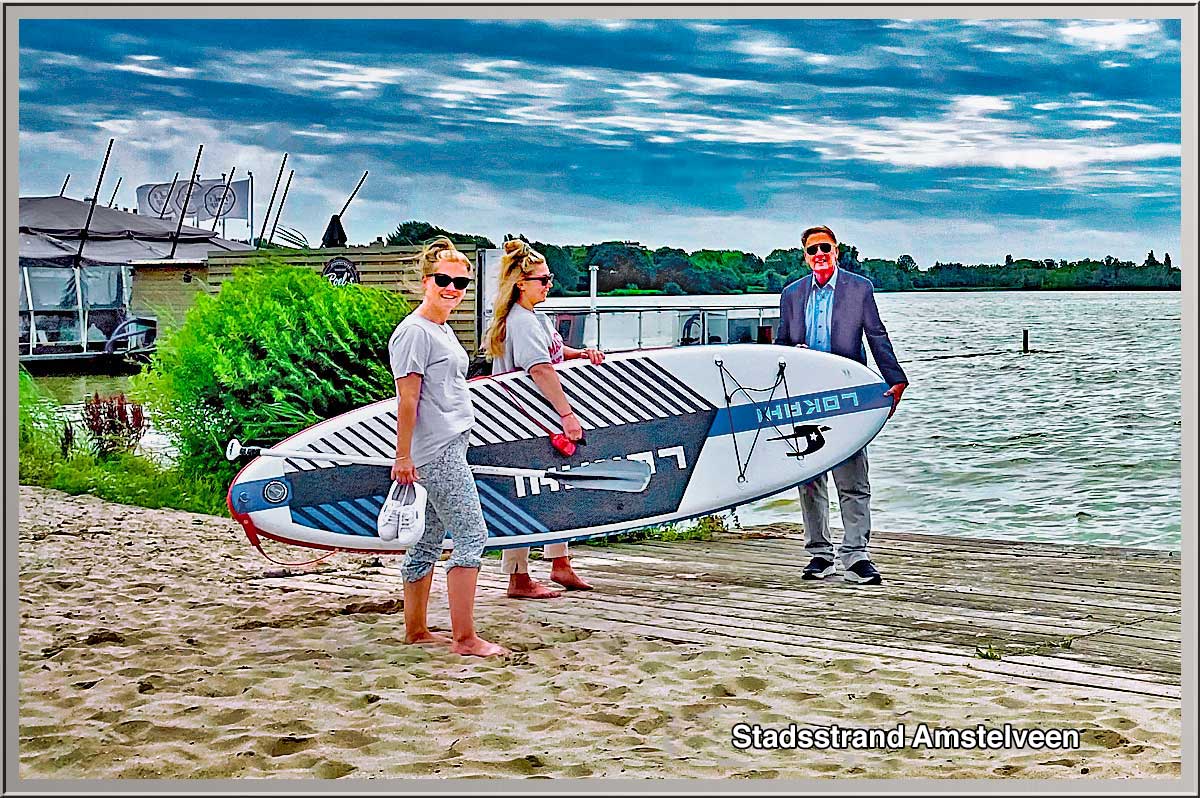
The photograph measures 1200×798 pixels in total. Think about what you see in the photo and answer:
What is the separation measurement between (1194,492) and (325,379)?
11.0 ft

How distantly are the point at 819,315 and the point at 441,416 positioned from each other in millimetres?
1419

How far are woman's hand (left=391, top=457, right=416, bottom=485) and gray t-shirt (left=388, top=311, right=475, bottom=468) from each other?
31 mm

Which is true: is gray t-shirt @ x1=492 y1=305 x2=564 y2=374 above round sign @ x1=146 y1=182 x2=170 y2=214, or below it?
below

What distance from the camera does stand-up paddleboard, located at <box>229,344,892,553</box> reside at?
4820 mm

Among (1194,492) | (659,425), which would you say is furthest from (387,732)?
(1194,492)

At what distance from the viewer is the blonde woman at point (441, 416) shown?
172 inches

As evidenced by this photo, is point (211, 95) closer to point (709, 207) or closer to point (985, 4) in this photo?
point (709, 207)

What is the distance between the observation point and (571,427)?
495 cm

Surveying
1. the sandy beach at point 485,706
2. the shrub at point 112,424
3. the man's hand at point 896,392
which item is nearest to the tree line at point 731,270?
the man's hand at point 896,392

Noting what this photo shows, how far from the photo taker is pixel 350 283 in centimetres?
556

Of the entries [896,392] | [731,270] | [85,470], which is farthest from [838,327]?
[85,470]

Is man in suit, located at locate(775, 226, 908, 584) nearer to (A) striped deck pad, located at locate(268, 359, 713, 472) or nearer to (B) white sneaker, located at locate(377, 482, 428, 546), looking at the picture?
(A) striped deck pad, located at locate(268, 359, 713, 472)

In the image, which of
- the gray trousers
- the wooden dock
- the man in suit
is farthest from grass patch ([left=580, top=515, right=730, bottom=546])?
the man in suit

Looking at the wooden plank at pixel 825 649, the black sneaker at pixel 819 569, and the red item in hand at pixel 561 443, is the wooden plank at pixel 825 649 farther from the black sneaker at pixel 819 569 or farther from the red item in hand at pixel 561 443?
the black sneaker at pixel 819 569
